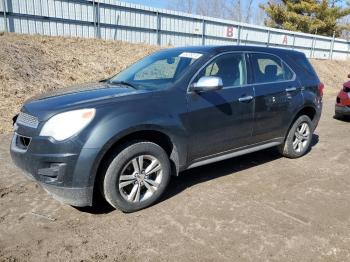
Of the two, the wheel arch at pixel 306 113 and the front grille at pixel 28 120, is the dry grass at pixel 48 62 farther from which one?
the wheel arch at pixel 306 113

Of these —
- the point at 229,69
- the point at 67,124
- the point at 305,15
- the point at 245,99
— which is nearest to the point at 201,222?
the point at 67,124

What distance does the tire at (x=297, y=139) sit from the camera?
5660 mm

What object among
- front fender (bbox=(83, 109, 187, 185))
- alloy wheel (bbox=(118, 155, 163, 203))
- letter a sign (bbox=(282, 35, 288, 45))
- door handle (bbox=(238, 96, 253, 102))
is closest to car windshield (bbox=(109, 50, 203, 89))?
front fender (bbox=(83, 109, 187, 185))

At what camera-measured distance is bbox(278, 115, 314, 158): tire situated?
18.6 feet

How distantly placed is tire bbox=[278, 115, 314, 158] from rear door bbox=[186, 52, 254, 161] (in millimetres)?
1119

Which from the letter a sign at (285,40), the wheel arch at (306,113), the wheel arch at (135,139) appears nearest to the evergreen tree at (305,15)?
the letter a sign at (285,40)

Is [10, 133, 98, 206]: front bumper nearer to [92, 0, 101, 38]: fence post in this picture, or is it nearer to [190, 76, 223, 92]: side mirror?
[190, 76, 223, 92]: side mirror

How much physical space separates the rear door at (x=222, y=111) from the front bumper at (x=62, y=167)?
1269 mm

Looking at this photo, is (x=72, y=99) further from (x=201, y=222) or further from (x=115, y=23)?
(x=115, y=23)

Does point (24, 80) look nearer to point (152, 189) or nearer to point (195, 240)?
point (152, 189)

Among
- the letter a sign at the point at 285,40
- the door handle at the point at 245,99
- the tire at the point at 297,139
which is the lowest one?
the tire at the point at 297,139

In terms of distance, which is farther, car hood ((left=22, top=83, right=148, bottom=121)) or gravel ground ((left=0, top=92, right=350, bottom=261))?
car hood ((left=22, top=83, right=148, bottom=121))

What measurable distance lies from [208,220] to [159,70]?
2.15 meters

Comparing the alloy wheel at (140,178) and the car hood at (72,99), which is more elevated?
the car hood at (72,99)
